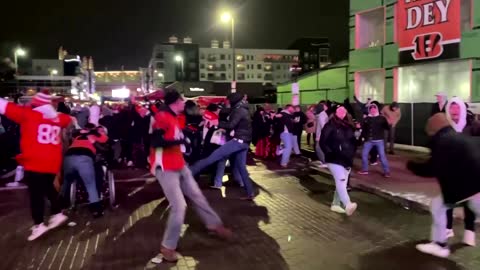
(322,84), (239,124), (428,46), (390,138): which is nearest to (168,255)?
(239,124)

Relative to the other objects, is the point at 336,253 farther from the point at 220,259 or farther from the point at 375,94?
the point at 375,94

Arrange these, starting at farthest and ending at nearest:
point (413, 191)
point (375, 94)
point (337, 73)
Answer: point (337, 73) < point (375, 94) < point (413, 191)

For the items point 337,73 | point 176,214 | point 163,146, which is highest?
point 337,73

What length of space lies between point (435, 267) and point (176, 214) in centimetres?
289

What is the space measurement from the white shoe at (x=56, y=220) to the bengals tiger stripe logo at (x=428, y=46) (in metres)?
14.6

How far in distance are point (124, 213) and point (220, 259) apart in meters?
2.95

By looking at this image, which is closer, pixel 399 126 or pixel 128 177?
pixel 128 177

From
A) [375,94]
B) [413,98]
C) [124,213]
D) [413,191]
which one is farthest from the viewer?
[375,94]

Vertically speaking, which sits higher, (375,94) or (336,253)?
(375,94)

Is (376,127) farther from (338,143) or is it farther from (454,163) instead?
(454,163)

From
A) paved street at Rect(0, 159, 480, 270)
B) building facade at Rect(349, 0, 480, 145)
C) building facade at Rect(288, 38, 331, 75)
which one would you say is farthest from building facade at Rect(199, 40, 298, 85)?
paved street at Rect(0, 159, 480, 270)

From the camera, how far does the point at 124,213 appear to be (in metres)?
8.20

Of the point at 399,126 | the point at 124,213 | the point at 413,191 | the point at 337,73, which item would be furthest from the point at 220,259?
the point at 337,73

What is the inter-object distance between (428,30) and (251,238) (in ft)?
45.9
